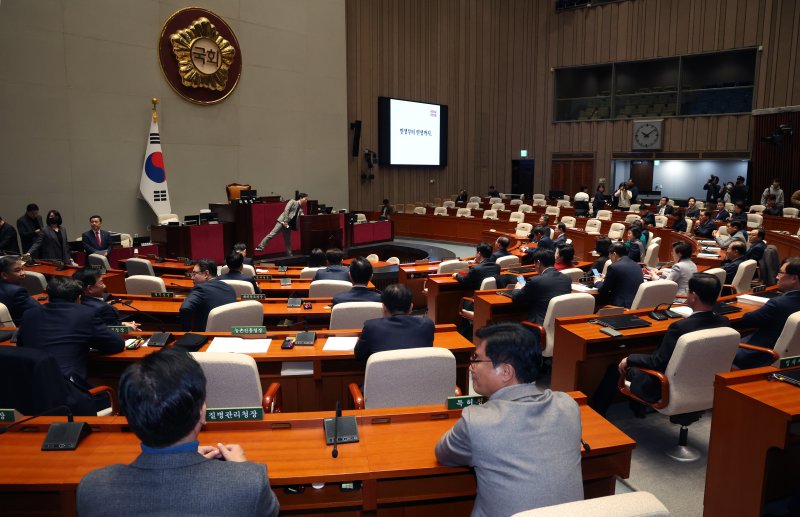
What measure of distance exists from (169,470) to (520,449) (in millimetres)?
990

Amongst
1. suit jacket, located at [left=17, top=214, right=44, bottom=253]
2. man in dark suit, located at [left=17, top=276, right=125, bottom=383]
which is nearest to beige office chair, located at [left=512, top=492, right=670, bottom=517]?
man in dark suit, located at [left=17, top=276, right=125, bottom=383]

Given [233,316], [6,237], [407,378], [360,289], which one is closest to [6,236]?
[6,237]

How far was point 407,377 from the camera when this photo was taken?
8.96ft

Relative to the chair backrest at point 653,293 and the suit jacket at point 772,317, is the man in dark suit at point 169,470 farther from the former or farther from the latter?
the chair backrest at point 653,293

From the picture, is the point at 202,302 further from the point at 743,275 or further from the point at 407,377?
the point at 743,275

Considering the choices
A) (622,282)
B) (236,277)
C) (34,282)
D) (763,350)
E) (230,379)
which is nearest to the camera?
(230,379)

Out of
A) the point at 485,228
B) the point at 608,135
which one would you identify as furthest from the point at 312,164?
the point at 608,135

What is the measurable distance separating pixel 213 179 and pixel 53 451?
10996 mm

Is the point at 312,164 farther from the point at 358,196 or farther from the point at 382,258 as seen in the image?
the point at 382,258

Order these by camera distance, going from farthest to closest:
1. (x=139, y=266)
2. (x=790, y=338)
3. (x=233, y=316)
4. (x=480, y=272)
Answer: (x=139, y=266), (x=480, y=272), (x=233, y=316), (x=790, y=338)

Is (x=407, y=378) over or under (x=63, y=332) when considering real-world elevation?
under

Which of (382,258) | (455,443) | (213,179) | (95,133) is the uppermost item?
(95,133)

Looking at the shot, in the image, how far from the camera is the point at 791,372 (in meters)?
2.73

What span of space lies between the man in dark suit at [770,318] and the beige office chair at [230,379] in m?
3.18
